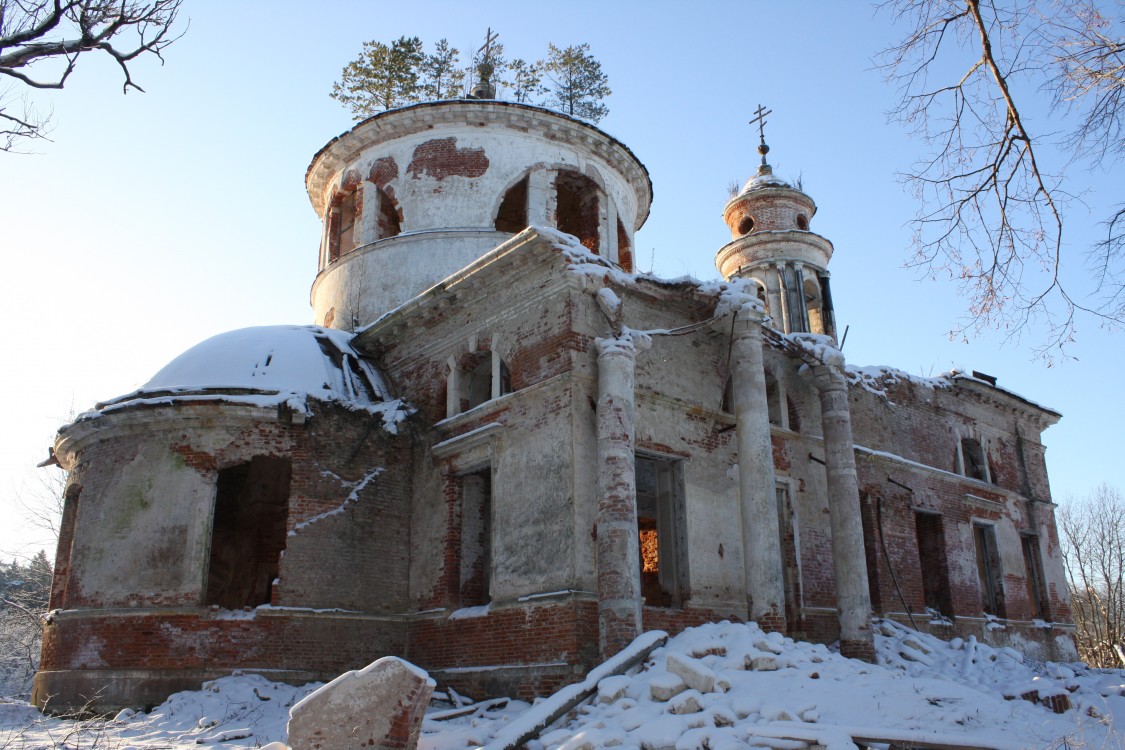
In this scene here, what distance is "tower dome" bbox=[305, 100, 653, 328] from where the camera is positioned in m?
15.5

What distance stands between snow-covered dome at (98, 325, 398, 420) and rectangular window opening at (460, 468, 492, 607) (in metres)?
1.90

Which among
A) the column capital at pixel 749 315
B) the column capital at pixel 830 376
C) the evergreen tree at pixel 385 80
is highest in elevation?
the evergreen tree at pixel 385 80

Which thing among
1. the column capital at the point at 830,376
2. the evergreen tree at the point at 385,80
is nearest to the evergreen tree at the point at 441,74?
the evergreen tree at the point at 385,80

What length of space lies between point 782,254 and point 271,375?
11941 millimetres

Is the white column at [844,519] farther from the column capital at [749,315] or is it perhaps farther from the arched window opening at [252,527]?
the arched window opening at [252,527]

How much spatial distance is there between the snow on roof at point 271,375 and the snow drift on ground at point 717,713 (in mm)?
3769

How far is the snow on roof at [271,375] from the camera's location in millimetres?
12188

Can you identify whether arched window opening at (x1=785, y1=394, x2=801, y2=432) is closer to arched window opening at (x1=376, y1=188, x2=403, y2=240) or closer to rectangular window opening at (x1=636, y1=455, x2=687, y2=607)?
rectangular window opening at (x1=636, y1=455, x2=687, y2=607)

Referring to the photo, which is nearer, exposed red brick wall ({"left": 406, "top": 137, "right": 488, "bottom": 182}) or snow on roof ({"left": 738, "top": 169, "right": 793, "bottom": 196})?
exposed red brick wall ({"left": 406, "top": 137, "right": 488, "bottom": 182})

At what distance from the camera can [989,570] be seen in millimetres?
17203

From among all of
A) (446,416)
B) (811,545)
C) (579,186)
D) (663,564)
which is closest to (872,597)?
(811,545)

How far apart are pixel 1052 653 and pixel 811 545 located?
24.3 ft

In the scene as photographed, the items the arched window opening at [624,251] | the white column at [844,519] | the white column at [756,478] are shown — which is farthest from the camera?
the arched window opening at [624,251]

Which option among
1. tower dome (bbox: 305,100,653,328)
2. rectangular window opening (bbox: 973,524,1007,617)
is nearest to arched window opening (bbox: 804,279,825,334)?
tower dome (bbox: 305,100,653,328)
